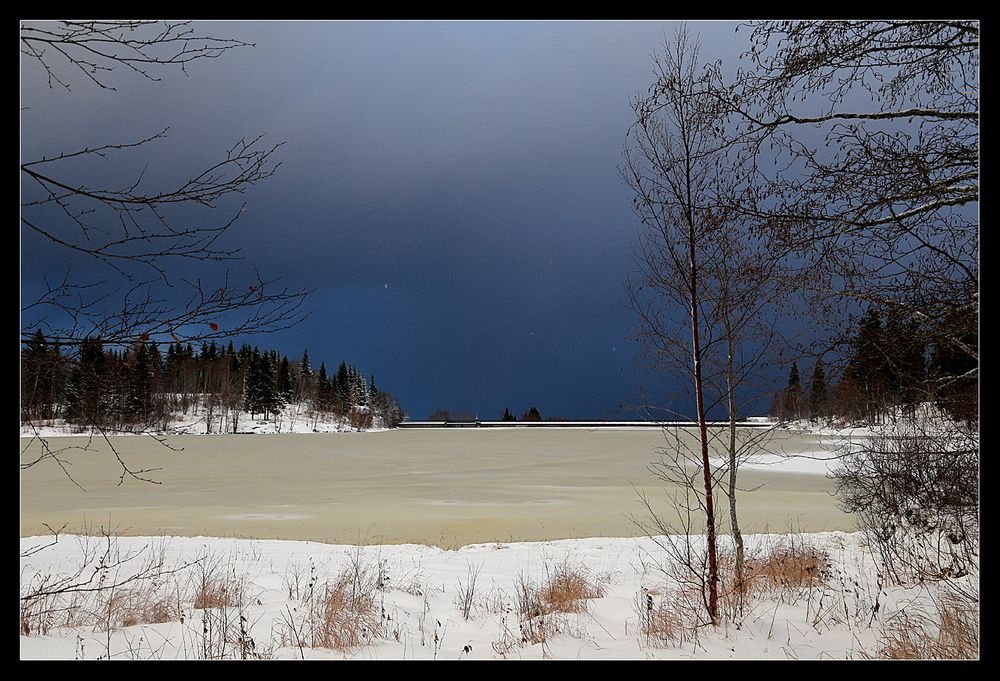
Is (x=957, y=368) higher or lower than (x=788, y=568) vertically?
higher

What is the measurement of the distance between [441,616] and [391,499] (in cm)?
1196

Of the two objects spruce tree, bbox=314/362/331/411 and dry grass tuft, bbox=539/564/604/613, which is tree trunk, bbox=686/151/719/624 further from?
spruce tree, bbox=314/362/331/411

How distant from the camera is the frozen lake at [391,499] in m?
12.5

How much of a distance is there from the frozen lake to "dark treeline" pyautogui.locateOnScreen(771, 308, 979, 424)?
3.88 ft

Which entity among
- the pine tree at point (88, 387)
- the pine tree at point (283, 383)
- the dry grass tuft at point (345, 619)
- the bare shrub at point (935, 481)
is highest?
the pine tree at point (283, 383)

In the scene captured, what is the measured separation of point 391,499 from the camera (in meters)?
17.2

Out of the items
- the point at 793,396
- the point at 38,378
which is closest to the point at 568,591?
the point at 793,396

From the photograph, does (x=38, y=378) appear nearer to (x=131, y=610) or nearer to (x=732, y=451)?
(x=131, y=610)

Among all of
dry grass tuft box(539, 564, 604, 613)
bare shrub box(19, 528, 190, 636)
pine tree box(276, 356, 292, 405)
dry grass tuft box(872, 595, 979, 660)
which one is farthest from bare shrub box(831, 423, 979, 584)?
pine tree box(276, 356, 292, 405)

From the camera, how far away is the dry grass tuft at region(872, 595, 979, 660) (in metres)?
3.88

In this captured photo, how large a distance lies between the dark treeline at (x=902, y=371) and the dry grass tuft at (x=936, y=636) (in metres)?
1.40

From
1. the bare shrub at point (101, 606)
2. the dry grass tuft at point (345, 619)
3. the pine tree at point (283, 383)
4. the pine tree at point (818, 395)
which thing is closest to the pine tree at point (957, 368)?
the pine tree at point (818, 395)

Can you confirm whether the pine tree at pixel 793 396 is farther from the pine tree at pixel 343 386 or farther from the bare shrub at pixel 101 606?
the pine tree at pixel 343 386

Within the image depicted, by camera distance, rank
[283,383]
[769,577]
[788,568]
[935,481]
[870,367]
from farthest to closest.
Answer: [283,383]
[788,568]
[769,577]
[870,367]
[935,481]
